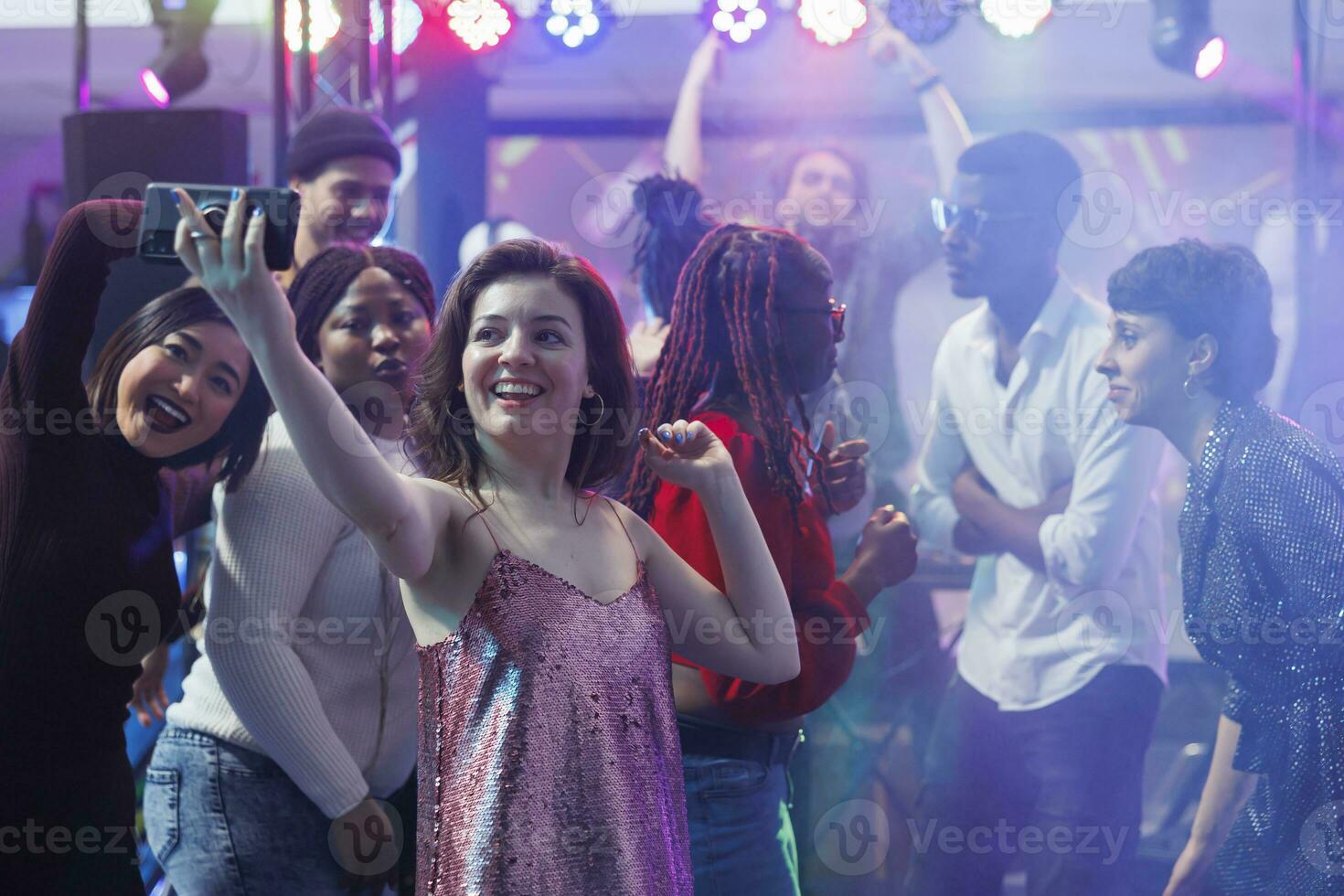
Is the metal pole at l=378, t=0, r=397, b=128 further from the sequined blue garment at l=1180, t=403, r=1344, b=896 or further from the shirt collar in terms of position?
the sequined blue garment at l=1180, t=403, r=1344, b=896

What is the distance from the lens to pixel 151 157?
2.81 m

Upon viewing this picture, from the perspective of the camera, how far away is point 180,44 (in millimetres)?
4062

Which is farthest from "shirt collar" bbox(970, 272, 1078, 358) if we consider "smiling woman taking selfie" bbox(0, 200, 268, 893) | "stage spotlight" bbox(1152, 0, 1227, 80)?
"smiling woman taking selfie" bbox(0, 200, 268, 893)

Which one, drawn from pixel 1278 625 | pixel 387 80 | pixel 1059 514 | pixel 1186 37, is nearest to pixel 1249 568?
pixel 1278 625

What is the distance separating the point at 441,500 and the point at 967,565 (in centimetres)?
218

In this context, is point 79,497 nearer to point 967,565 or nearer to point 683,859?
point 683,859

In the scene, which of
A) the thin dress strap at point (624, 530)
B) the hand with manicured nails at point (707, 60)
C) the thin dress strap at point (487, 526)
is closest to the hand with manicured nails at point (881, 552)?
the thin dress strap at point (624, 530)

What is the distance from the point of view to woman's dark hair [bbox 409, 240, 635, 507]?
1509 mm

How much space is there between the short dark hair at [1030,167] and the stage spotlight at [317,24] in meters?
1.92

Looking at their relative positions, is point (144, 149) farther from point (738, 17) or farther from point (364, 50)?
point (738, 17)

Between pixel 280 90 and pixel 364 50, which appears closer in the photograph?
pixel 280 90

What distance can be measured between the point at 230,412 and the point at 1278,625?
229 centimetres

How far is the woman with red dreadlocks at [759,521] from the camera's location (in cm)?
189

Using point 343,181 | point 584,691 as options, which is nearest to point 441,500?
point 584,691
